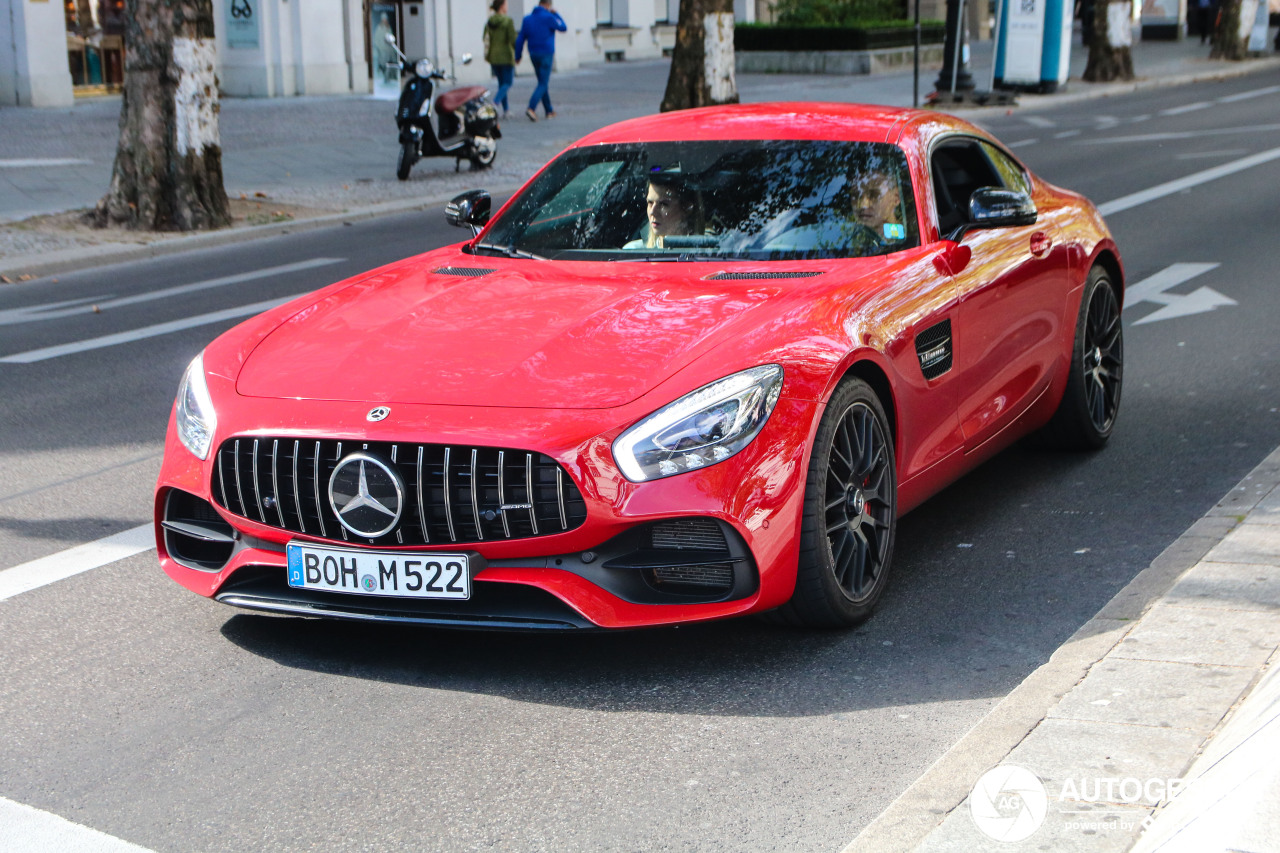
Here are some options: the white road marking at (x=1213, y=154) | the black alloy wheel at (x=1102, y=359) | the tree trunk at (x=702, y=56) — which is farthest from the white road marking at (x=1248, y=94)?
the black alloy wheel at (x=1102, y=359)

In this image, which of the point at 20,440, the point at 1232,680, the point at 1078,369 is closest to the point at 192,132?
the point at 20,440

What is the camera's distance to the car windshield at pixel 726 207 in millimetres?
5238

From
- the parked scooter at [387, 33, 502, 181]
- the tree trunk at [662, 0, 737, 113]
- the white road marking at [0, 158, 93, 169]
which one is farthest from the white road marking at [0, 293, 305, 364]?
the tree trunk at [662, 0, 737, 113]

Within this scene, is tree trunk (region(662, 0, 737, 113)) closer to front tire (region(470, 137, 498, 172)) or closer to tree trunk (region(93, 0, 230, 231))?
front tire (region(470, 137, 498, 172))

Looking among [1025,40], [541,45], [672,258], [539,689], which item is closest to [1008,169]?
[672,258]

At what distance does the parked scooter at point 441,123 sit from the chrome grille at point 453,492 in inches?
555

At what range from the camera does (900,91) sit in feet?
100

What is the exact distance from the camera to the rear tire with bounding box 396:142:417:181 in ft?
58.6

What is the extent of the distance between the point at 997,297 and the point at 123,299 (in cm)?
768

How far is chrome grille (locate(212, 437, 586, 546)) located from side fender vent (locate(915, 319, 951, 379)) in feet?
4.81

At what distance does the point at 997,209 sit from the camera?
5.38 m

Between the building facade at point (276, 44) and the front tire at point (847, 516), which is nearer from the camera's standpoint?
the front tire at point (847, 516)

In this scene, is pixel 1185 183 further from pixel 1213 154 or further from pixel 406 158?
pixel 406 158

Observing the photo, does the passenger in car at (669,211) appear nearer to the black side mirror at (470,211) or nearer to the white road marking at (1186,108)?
the black side mirror at (470,211)
